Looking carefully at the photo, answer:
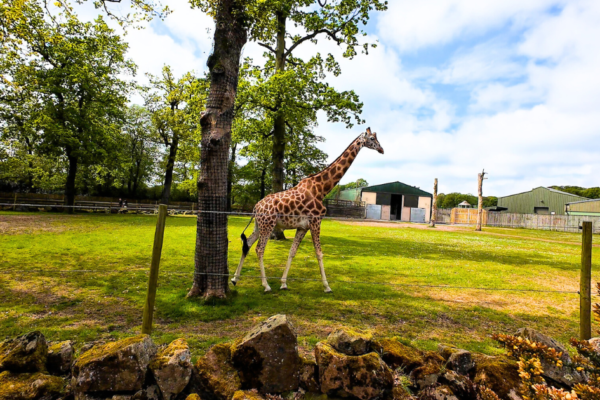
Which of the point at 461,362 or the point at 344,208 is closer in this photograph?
the point at 461,362

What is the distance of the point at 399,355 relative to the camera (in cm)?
290

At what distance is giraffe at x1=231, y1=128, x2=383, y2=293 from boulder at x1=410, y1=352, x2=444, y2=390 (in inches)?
127

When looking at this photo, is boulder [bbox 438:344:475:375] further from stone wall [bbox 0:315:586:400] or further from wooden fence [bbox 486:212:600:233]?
wooden fence [bbox 486:212:600:233]

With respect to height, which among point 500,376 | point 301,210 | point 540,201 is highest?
point 540,201

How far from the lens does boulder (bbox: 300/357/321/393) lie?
8.66 ft

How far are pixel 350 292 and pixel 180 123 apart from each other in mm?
28332

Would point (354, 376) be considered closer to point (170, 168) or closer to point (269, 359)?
point (269, 359)

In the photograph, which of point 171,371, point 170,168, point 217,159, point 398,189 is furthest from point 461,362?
point 398,189

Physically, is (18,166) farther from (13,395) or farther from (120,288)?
(13,395)

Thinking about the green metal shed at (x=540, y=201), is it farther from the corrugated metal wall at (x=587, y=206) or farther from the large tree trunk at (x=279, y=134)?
the large tree trunk at (x=279, y=134)

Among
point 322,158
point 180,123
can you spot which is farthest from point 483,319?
point 322,158

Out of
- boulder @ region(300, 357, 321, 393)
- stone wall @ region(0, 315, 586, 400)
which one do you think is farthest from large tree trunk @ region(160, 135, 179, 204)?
boulder @ region(300, 357, 321, 393)

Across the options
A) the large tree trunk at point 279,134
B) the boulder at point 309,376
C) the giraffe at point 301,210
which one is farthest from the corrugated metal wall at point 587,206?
the boulder at point 309,376

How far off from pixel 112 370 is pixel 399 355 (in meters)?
2.51
